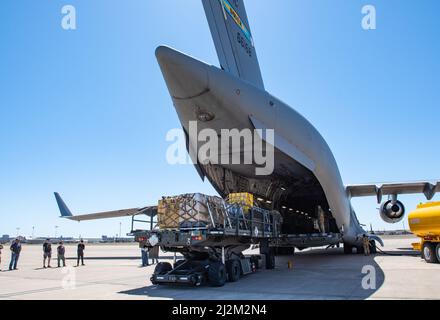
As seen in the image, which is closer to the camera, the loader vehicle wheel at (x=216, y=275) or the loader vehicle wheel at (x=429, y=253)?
the loader vehicle wheel at (x=216, y=275)

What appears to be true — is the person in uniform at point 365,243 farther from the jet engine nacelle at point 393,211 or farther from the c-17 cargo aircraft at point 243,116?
the c-17 cargo aircraft at point 243,116

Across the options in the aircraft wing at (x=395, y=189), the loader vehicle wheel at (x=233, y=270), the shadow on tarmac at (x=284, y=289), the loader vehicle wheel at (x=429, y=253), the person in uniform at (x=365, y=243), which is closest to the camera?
the shadow on tarmac at (x=284, y=289)

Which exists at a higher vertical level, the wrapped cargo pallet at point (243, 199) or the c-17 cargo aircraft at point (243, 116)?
the c-17 cargo aircraft at point (243, 116)

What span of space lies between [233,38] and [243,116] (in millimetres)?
2463

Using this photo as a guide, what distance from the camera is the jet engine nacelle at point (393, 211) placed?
61.5ft

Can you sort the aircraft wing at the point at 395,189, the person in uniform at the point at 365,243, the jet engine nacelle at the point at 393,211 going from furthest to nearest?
the aircraft wing at the point at 395,189
the jet engine nacelle at the point at 393,211
the person in uniform at the point at 365,243

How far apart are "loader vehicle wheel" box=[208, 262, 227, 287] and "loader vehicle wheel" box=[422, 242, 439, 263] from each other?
9.08m

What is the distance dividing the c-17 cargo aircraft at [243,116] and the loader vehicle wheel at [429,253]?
10.1ft

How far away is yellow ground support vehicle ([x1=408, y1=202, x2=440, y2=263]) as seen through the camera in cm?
1289

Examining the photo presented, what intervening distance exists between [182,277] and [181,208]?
1.70 m

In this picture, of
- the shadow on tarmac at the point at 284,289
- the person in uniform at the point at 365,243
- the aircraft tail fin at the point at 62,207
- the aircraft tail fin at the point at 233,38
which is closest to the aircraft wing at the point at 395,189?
the person in uniform at the point at 365,243

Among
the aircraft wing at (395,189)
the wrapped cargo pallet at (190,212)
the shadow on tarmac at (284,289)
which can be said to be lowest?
the shadow on tarmac at (284,289)

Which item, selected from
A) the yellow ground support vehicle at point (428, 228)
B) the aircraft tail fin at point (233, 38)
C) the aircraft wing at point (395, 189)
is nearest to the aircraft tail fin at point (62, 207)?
the aircraft wing at point (395, 189)

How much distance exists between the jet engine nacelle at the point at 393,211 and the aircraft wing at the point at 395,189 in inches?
25.8
